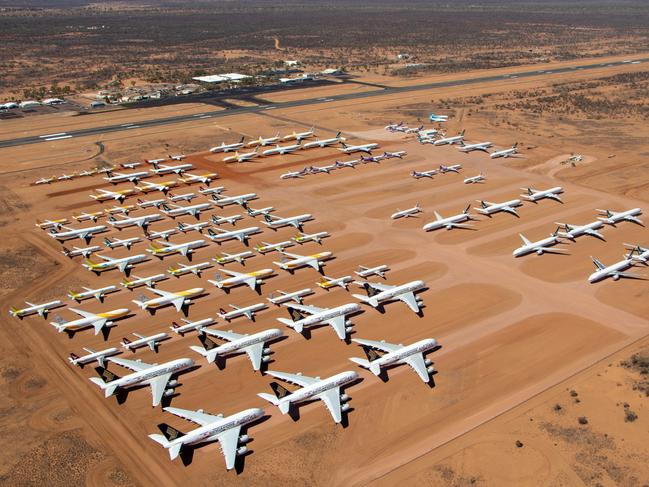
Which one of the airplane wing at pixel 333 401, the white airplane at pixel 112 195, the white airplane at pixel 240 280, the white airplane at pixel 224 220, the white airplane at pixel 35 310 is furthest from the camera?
the white airplane at pixel 112 195

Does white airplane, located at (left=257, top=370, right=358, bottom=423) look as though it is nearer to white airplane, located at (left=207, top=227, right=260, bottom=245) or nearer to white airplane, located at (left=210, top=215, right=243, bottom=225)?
white airplane, located at (left=207, top=227, right=260, bottom=245)

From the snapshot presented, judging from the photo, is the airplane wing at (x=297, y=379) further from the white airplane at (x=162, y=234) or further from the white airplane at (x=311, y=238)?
the white airplane at (x=162, y=234)

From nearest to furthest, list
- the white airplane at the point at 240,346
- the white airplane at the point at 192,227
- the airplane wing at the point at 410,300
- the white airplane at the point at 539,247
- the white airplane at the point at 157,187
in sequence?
the white airplane at the point at 240,346 → the airplane wing at the point at 410,300 → the white airplane at the point at 539,247 → the white airplane at the point at 192,227 → the white airplane at the point at 157,187

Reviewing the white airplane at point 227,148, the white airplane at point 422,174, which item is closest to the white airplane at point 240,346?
the white airplane at point 422,174

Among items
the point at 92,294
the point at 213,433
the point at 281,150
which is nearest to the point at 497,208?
the point at 281,150

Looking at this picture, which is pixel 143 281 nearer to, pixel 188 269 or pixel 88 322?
pixel 188 269

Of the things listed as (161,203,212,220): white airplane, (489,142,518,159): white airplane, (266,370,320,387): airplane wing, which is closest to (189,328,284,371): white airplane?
Result: (266,370,320,387): airplane wing

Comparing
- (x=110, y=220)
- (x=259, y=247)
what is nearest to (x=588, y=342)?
(x=259, y=247)
